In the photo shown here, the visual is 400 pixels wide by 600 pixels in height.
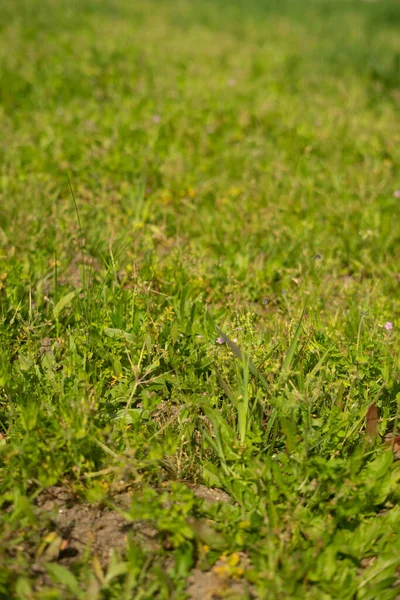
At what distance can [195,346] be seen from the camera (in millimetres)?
2631

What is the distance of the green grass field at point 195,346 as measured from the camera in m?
1.86

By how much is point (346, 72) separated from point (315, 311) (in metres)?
4.99

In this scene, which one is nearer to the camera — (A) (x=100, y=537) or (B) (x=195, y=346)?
(A) (x=100, y=537)

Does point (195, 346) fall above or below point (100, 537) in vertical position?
above

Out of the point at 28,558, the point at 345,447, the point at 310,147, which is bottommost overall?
the point at 28,558

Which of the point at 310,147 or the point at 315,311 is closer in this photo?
the point at 315,311

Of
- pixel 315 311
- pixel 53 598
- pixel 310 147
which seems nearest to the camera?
pixel 53 598

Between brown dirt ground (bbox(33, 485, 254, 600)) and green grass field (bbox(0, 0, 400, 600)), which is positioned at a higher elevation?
green grass field (bbox(0, 0, 400, 600))

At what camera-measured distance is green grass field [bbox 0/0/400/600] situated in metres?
1.86

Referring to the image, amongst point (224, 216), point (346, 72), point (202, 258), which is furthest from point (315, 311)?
point (346, 72)

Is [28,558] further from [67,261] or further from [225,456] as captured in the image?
[67,261]

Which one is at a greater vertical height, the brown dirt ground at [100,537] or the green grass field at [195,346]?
the green grass field at [195,346]

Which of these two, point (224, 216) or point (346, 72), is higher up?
point (346, 72)

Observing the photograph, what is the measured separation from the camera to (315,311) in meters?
2.93
